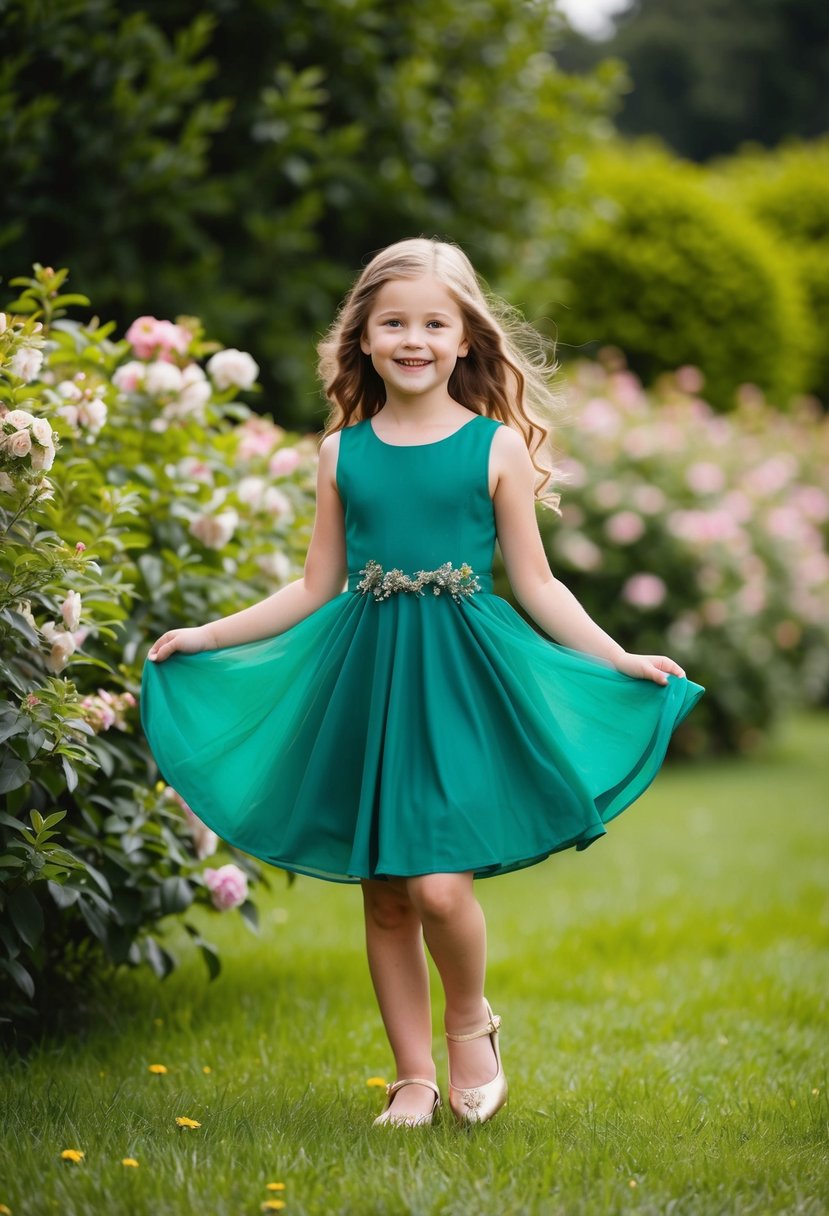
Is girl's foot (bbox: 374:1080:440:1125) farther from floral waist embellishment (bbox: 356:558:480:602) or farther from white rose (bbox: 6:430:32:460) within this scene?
white rose (bbox: 6:430:32:460)

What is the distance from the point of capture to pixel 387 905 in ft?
8.86

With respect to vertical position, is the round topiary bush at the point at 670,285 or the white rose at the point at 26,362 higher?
the round topiary bush at the point at 670,285

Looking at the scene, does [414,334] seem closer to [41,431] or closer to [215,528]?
[41,431]

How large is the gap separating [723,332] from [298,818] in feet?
35.7

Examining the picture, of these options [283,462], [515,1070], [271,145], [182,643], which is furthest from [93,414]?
[271,145]

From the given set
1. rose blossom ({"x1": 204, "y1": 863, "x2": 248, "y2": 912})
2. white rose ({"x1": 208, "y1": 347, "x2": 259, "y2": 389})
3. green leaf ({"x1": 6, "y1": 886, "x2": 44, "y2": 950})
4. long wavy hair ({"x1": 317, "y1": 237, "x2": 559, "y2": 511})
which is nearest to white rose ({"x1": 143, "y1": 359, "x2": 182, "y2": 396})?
white rose ({"x1": 208, "y1": 347, "x2": 259, "y2": 389})

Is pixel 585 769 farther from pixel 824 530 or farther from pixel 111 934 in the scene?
pixel 824 530

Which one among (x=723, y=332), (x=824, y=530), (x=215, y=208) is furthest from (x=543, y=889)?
(x=723, y=332)

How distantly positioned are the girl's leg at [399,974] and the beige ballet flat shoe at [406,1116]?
0.01 meters

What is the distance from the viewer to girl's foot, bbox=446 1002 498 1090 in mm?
2623

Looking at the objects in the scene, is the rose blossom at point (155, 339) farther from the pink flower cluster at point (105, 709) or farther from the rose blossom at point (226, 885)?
the rose blossom at point (226, 885)

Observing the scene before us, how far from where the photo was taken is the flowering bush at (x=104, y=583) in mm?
2672

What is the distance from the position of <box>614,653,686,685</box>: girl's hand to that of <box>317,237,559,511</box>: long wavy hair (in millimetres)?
418

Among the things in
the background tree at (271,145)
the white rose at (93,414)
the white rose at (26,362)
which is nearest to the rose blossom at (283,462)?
the background tree at (271,145)
